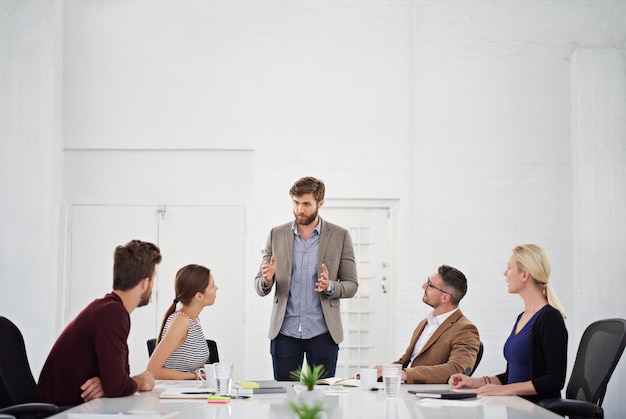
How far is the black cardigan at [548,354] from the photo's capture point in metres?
3.20

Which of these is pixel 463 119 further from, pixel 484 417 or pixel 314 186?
pixel 484 417

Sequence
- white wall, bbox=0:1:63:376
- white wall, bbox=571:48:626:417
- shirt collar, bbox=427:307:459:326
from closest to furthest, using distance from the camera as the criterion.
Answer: shirt collar, bbox=427:307:459:326, white wall, bbox=0:1:63:376, white wall, bbox=571:48:626:417

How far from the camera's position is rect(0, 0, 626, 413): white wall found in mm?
6512

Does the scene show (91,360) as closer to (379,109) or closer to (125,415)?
(125,415)

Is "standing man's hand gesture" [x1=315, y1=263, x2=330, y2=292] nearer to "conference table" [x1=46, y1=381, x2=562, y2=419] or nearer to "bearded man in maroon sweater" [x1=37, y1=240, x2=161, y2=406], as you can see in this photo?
"conference table" [x1=46, y1=381, x2=562, y2=419]

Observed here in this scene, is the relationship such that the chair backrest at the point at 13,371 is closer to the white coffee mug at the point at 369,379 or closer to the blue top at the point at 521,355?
the white coffee mug at the point at 369,379

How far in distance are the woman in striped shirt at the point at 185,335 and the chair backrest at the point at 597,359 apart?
1588 millimetres

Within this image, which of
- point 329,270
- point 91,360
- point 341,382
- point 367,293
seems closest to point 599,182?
point 367,293

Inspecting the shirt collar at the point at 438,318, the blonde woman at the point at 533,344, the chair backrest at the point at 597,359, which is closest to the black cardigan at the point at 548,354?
the blonde woman at the point at 533,344

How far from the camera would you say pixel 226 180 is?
259 inches

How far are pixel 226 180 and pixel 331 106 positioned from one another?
1014 mm

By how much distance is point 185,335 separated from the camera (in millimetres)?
3660

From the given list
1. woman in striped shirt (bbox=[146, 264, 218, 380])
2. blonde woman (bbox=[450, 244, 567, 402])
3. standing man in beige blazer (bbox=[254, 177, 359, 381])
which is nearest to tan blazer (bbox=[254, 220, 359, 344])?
standing man in beige blazer (bbox=[254, 177, 359, 381])

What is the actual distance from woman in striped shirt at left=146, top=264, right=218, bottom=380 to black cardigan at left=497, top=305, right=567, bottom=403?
1.41 metres
